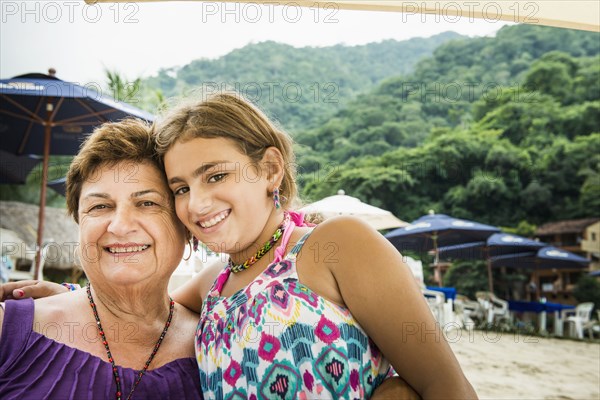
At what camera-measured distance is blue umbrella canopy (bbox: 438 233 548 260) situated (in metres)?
13.6

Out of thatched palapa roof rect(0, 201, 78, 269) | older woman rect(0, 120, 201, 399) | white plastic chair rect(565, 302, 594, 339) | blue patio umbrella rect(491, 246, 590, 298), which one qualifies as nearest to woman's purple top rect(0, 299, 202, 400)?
older woman rect(0, 120, 201, 399)

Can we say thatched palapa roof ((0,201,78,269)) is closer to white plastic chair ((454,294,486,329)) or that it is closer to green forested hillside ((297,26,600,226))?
green forested hillside ((297,26,600,226))

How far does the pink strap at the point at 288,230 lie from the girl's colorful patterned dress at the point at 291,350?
0.10 feet

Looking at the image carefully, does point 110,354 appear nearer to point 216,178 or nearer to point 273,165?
point 216,178

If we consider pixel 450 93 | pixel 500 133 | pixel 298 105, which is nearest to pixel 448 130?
pixel 500 133

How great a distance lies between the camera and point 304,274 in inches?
49.4

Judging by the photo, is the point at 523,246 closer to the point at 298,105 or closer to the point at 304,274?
the point at 304,274

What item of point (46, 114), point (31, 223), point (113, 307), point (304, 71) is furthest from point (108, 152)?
point (304, 71)

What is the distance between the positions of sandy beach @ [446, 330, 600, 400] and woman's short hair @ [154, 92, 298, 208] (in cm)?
480

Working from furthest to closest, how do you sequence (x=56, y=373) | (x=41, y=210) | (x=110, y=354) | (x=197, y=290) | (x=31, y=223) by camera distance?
(x=31, y=223)
(x=41, y=210)
(x=197, y=290)
(x=110, y=354)
(x=56, y=373)

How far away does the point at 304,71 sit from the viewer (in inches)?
1560

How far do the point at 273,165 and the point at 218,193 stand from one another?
0.22 metres

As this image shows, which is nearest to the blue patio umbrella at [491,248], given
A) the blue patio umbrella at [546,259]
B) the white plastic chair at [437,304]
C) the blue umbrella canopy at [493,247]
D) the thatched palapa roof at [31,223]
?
the blue umbrella canopy at [493,247]

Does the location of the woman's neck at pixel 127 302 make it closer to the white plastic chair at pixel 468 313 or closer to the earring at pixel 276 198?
the earring at pixel 276 198
